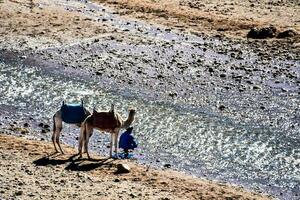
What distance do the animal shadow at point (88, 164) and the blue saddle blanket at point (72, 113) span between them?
114cm

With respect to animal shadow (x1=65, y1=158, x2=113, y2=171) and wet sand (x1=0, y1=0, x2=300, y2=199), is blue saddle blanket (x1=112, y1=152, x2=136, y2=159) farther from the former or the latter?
wet sand (x1=0, y1=0, x2=300, y2=199)

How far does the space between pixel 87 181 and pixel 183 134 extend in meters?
5.60

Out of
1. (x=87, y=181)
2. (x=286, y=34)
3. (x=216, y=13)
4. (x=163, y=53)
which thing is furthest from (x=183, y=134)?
(x=216, y=13)

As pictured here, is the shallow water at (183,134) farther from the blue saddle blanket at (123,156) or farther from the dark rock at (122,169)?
the dark rock at (122,169)

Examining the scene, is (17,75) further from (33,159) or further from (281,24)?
(281,24)

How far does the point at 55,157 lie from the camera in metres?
18.8

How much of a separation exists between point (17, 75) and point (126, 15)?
34.6ft

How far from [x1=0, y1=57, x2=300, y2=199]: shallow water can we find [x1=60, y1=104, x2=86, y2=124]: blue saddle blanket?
6.13ft

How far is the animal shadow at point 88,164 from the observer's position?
18062 mm

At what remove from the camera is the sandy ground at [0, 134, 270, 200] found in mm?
16344

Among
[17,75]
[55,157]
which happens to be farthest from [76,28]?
[55,157]

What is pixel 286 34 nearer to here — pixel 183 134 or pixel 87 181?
pixel 183 134

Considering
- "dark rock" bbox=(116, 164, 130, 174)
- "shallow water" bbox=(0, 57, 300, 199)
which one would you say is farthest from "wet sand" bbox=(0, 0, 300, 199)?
"dark rock" bbox=(116, 164, 130, 174)

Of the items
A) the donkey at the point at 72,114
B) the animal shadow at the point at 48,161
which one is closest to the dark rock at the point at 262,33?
the donkey at the point at 72,114
